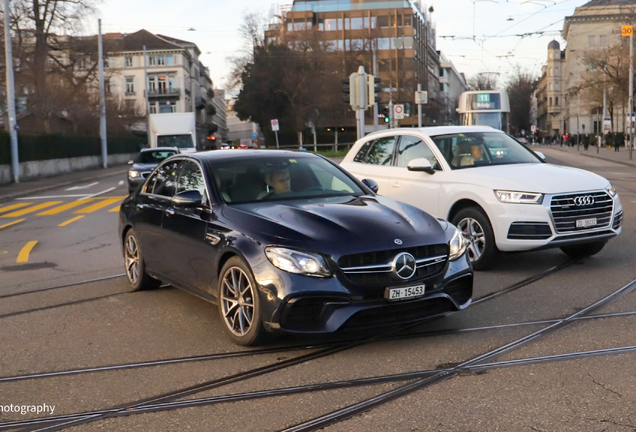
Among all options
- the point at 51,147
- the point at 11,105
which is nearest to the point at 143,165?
the point at 11,105

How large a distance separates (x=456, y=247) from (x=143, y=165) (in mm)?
18243

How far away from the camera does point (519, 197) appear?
8242 millimetres

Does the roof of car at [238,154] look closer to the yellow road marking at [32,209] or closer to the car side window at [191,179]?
the car side window at [191,179]

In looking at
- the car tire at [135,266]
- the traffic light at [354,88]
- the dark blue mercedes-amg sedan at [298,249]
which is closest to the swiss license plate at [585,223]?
the dark blue mercedes-amg sedan at [298,249]

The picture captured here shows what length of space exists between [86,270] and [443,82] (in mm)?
147079

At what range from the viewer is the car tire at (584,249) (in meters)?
9.15

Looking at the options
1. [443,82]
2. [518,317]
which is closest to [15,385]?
[518,317]

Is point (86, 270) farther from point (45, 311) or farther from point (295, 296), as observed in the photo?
point (295, 296)

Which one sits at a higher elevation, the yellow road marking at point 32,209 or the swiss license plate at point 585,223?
the swiss license plate at point 585,223

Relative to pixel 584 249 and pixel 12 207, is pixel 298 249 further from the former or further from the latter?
pixel 12 207

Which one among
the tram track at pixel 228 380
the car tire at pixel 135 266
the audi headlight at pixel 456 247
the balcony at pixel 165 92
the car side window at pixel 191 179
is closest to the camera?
the tram track at pixel 228 380

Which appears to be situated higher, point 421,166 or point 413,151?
point 413,151

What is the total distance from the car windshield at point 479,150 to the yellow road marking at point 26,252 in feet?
19.1

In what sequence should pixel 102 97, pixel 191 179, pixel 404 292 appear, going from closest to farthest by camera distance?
pixel 404 292, pixel 191 179, pixel 102 97
